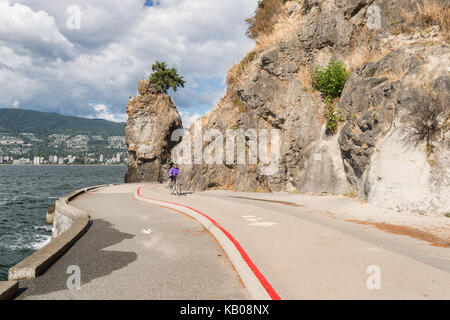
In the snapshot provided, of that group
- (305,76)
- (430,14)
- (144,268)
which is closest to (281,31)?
(305,76)

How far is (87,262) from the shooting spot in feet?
20.3

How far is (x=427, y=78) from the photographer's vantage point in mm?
11750

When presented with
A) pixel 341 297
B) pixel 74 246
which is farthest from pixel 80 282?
pixel 341 297

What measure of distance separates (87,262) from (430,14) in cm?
1836

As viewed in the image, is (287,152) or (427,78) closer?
(427,78)

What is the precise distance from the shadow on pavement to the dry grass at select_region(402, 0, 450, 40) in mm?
15718

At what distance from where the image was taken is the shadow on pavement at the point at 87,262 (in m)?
4.90

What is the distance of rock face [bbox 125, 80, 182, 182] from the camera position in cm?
5288

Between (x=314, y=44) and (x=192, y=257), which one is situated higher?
(x=314, y=44)

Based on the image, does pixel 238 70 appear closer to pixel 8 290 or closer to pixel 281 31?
pixel 281 31

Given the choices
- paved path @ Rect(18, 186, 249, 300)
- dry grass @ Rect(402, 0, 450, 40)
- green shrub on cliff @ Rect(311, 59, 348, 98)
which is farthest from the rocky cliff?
paved path @ Rect(18, 186, 249, 300)

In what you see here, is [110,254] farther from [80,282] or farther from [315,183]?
[315,183]

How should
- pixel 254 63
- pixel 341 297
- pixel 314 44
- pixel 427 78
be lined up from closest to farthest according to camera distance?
pixel 341 297 < pixel 427 78 < pixel 314 44 < pixel 254 63

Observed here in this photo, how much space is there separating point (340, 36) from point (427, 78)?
1083cm
